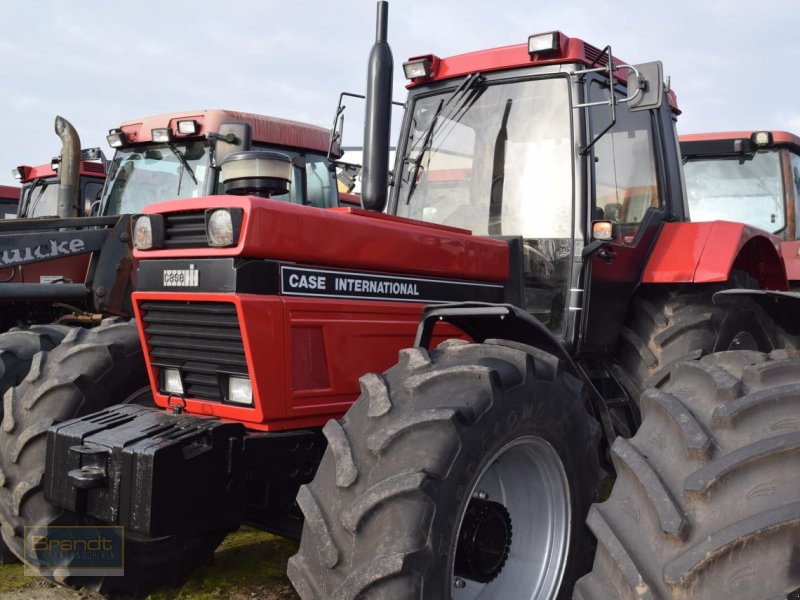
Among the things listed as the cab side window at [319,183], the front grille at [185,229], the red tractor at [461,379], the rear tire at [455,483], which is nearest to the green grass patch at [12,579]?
the red tractor at [461,379]

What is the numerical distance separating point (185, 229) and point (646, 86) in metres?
1.82

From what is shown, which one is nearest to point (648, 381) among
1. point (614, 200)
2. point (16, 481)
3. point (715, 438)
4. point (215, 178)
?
point (614, 200)

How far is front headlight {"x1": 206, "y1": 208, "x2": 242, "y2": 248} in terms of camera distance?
275 cm

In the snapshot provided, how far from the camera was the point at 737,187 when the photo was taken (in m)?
7.70

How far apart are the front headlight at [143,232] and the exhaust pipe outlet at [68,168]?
3258 mm

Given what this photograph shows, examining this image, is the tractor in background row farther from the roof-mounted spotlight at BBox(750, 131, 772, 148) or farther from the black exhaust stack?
the black exhaust stack

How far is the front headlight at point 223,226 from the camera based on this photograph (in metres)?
2.75

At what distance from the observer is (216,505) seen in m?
2.65

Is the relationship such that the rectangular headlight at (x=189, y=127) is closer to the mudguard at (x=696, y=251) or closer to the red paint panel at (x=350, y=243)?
the red paint panel at (x=350, y=243)

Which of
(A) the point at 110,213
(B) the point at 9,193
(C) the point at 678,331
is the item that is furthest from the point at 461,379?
(B) the point at 9,193

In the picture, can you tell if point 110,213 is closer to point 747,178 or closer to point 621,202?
point 621,202

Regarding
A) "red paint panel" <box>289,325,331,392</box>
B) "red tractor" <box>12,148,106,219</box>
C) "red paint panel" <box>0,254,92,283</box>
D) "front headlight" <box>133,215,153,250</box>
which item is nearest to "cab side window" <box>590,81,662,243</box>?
"red paint panel" <box>289,325,331,392</box>

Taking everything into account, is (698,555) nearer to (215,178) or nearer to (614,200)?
(614,200)

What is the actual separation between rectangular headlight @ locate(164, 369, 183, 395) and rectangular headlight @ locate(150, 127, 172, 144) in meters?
3.83
